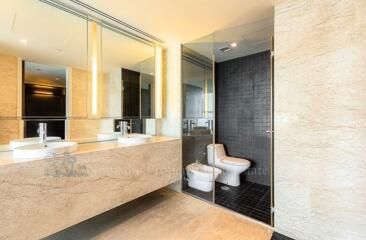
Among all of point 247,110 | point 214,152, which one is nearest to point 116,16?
point 214,152

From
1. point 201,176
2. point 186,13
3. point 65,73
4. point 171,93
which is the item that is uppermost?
point 186,13

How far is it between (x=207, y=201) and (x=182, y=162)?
0.66 meters

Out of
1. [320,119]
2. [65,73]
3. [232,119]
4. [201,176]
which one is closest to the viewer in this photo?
[320,119]

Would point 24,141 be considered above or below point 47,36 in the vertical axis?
below

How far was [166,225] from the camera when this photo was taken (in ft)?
6.63

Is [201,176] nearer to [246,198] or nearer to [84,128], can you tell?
[246,198]

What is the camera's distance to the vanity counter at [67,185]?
1286 mm

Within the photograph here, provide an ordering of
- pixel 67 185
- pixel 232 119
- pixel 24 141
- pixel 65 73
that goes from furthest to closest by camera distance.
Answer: pixel 232 119 < pixel 65 73 < pixel 24 141 < pixel 67 185

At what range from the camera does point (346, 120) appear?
1.53 metres

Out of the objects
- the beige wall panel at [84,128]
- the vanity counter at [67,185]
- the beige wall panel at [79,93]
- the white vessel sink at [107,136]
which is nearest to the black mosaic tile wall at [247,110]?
the vanity counter at [67,185]

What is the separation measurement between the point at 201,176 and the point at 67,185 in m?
1.82

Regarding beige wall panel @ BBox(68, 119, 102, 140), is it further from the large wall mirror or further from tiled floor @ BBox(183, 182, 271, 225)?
tiled floor @ BBox(183, 182, 271, 225)

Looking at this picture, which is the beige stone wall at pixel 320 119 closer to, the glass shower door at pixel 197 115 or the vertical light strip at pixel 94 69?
the glass shower door at pixel 197 115

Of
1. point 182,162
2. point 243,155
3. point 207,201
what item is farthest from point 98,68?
point 243,155
